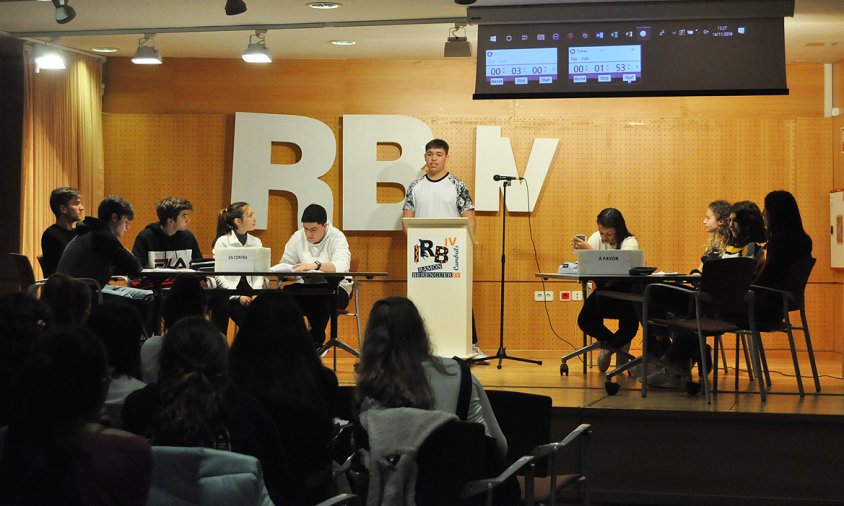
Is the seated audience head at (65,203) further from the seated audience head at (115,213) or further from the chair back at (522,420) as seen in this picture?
the chair back at (522,420)

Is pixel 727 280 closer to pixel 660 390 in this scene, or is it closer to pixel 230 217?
pixel 660 390

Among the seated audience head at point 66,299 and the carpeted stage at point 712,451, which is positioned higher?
the seated audience head at point 66,299

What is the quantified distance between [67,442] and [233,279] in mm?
5694

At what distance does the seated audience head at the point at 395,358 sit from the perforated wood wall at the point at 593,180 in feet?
19.3

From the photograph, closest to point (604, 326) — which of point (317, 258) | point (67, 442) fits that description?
point (317, 258)

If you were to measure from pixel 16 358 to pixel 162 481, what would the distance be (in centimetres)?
93

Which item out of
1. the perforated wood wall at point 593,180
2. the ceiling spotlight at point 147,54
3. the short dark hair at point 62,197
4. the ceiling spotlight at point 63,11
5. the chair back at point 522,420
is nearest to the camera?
the chair back at point 522,420

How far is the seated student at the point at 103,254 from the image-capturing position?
258 inches

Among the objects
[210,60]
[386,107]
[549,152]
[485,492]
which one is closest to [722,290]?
[485,492]

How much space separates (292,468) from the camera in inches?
126

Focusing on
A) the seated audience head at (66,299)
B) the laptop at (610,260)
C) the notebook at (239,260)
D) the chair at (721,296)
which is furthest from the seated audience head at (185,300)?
the chair at (721,296)

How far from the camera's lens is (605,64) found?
7.18 m

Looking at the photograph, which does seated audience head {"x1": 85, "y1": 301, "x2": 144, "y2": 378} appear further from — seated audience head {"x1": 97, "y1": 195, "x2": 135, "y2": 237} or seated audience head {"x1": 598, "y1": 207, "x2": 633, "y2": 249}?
seated audience head {"x1": 598, "y1": 207, "x2": 633, "y2": 249}

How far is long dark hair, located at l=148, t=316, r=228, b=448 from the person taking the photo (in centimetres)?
259
